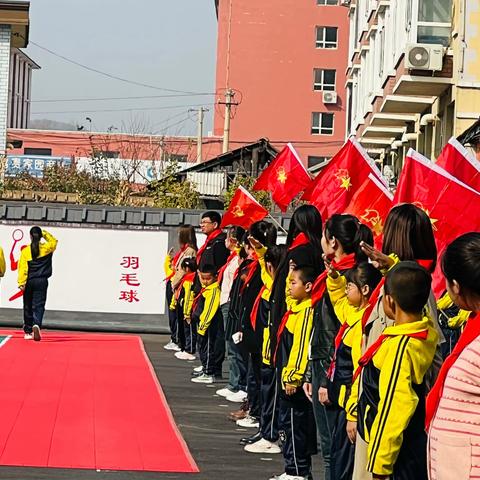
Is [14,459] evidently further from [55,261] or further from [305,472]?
[55,261]

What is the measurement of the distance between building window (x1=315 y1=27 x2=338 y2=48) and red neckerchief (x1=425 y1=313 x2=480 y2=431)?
63.7 meters

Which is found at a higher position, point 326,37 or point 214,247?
point 326,37

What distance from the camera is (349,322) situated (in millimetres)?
7289

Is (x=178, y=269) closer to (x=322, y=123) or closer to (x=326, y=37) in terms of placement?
(x=322, y=123)

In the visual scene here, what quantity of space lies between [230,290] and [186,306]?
3.89m

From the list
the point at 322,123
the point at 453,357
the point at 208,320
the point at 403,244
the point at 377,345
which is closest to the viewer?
the point at 453,357

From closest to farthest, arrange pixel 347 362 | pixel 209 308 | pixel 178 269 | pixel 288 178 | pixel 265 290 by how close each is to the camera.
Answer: pixel 347 362, pixel 265 290, pixel 288 178, pixel 209 308, pixel 178 269

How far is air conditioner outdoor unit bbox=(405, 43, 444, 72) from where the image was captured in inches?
865

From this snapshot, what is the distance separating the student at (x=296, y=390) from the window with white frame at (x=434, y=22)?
14738mm

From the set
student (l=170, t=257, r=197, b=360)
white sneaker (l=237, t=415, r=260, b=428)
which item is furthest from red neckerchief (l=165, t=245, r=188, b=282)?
white sneaker (l=237, t=415, r=260, b=428)

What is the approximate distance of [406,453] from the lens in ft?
18.4

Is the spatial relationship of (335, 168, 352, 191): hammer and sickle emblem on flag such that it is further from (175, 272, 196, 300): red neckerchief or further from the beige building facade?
the beige building facade

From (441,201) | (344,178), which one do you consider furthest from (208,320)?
(441,201)

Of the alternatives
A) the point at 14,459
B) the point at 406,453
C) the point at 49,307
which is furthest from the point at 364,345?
the point at 49,307
